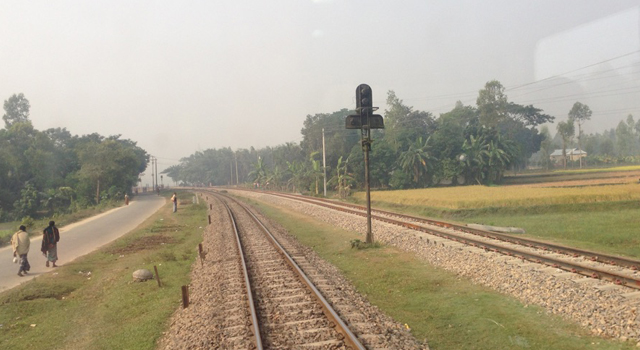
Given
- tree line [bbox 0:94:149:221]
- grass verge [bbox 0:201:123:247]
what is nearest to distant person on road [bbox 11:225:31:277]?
grass verge [bbox 0:201:123:247]

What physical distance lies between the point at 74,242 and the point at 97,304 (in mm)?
13955

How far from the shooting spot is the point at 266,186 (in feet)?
271

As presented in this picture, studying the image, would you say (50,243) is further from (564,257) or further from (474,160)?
(474,160)

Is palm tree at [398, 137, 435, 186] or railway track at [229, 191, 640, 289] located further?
palm tree at [398, 137, 435, 186]

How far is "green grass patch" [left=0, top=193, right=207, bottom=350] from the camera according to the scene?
8.84m

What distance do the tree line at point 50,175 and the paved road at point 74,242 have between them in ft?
67.4

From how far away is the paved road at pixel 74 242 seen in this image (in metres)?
15.9

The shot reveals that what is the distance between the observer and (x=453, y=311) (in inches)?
346

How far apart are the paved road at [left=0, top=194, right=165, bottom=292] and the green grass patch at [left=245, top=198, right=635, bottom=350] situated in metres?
11.6

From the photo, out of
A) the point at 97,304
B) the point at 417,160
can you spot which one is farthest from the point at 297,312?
the point at 417,160

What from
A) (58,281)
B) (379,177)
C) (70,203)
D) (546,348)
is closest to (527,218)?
(546,348)

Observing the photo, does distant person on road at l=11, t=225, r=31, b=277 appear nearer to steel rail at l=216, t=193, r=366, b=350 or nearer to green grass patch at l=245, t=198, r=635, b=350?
steel rail at l=216, t=193, r=366, b=350

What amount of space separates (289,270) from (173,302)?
10.9ft

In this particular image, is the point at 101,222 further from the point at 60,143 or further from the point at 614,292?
the point at 60,143
